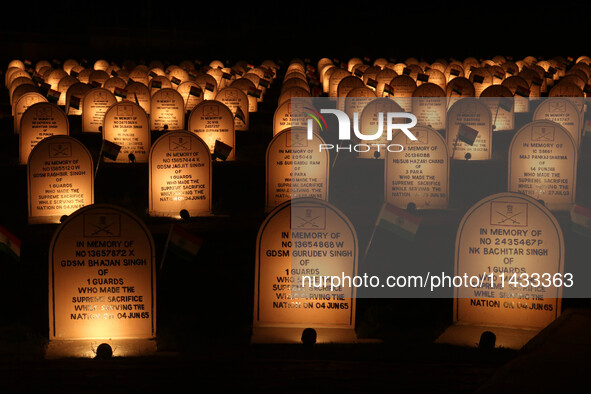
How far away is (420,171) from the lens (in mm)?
8688

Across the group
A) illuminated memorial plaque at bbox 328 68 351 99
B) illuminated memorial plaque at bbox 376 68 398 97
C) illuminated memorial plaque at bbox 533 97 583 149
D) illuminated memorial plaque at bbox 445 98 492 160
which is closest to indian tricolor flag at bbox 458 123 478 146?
illuminated memorial plaque at bbox 445 98 492 160

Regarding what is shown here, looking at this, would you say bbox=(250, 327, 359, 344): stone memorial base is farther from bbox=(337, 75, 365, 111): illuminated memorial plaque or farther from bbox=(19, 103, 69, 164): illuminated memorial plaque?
bbox=(337, 75, 365, 111): illuminated memorial plaque

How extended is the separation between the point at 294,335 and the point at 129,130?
237 inches

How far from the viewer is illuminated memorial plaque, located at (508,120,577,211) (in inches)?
334

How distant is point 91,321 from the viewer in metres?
5.38

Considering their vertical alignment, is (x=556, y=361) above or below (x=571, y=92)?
below

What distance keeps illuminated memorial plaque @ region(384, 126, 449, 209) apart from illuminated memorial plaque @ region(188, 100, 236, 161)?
3020mm

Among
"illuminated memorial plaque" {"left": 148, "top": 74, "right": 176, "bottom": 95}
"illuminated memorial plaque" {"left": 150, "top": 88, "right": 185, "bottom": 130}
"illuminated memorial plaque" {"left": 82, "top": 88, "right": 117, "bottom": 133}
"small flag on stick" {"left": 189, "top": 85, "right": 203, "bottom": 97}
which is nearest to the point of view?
"illuminated memorial plaque" {"left": 150, "top": 88, "right": 185, "bottom": 130}

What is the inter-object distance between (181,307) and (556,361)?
3533mm

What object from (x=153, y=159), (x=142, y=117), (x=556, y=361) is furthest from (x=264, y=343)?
(x=142, y=117)

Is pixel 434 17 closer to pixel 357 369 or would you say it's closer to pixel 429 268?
pixel 429 268

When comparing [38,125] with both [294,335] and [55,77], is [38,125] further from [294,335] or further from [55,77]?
[55,77]

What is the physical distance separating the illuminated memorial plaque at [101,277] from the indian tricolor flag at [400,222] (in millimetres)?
1788

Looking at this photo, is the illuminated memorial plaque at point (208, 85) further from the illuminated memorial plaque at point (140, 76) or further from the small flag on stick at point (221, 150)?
the small flag on stick at point (221, 150)
